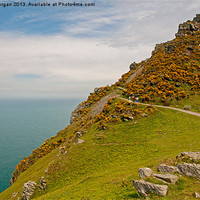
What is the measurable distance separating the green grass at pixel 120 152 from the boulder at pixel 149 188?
18.0 ft

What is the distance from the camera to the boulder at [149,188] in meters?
12.5

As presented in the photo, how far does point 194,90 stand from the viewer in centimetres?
5194

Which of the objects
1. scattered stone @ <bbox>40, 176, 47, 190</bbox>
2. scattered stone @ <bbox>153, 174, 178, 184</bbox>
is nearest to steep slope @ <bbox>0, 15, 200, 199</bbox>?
scattered stone @ <bbox>153, 174, 178, 184</bbox>

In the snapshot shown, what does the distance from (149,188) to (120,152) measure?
1888cm

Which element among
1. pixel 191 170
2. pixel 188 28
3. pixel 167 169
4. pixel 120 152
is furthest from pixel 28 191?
pixel 188 28

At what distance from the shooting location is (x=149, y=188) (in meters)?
13.0

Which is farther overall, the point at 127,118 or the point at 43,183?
the point at 127,118

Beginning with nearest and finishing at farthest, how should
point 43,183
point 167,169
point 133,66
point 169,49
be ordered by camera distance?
point 167,169, point 43,183, point 169,49, point 133,66

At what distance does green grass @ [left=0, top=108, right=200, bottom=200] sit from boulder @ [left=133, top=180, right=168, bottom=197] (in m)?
5.48

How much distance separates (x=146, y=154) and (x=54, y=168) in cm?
2200

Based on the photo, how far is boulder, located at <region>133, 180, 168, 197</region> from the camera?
12.5 meters

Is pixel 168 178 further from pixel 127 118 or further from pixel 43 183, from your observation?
pixel 127 118

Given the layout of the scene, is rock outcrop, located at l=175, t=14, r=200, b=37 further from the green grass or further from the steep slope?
the green grass

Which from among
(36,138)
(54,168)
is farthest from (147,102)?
(36,138)
